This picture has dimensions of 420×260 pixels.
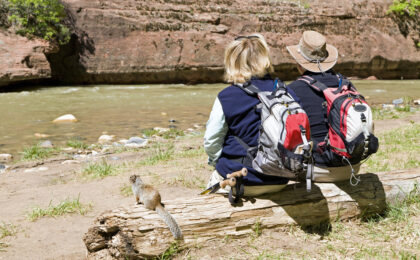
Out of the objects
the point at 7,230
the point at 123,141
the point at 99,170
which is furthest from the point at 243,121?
the point at 123,141

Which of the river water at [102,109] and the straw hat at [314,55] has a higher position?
the straw hat at [314,55]

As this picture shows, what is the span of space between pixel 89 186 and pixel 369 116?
3652 mm

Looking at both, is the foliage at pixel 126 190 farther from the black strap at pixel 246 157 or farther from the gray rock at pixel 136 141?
the gray rock at pixel 136 141

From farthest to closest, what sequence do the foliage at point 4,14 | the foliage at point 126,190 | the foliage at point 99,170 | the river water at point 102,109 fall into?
the foliage at point 4,14, the river water at point 102,109, the foliage at point 99,170, the foliage at point 126,190

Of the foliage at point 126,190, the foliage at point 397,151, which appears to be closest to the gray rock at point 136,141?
the foliage at point 126,190

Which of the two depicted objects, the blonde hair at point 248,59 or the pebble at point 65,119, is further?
the pebble at point 65,119

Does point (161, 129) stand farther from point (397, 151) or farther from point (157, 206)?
point (157, 206)

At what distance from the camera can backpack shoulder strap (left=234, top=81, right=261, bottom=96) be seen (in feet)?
10.7

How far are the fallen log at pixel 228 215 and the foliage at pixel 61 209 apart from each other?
4.06ft

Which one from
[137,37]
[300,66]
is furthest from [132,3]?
[300,66]

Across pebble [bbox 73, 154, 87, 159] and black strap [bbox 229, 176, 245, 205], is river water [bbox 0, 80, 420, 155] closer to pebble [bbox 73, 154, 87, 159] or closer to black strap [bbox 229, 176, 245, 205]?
pebble [bbox 73, 154, 87, 159]

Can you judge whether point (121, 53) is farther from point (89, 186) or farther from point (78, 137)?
point (89, 186)

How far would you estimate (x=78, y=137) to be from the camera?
9.12m

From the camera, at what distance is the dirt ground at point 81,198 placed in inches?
131
